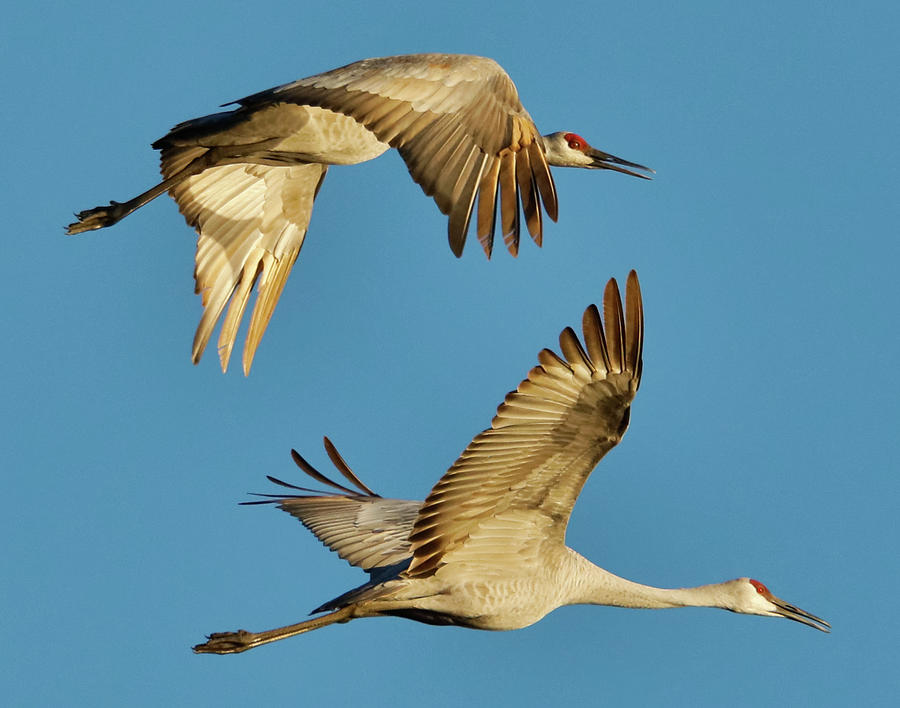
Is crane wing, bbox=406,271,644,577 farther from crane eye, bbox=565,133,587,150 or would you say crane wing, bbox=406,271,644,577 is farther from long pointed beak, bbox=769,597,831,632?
crane eye, bbox=565,133,587,150

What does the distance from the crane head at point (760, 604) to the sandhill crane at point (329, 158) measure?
125 inches

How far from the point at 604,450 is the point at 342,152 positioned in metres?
3.16

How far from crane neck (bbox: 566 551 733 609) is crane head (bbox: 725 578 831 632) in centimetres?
47

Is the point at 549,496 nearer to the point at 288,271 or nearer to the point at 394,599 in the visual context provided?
the point at 394,599

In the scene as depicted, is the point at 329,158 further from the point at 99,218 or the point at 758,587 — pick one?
the point at 758,587

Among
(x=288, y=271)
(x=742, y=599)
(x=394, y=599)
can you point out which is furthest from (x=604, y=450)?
(x=288, y=271)

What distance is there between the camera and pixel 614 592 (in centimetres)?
1195

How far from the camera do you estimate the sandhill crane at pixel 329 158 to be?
10109 millimetres

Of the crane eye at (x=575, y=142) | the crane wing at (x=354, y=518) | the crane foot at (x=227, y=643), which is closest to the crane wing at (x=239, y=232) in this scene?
the crane wing at (x=354, y=518)

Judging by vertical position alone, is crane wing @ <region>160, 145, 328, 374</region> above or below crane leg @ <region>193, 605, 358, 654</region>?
above

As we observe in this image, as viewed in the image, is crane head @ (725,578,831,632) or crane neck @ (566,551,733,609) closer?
crane neck @ (566,551,733,609)

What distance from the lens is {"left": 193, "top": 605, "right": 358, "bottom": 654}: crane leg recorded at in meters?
11.7

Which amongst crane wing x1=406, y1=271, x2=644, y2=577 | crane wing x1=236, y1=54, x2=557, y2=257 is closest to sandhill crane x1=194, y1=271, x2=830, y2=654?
crane wing x1=406, y1=271, x2=644, y2=577

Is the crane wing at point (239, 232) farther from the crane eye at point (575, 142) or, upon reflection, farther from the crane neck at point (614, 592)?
the crane neck at point (614, 592)
